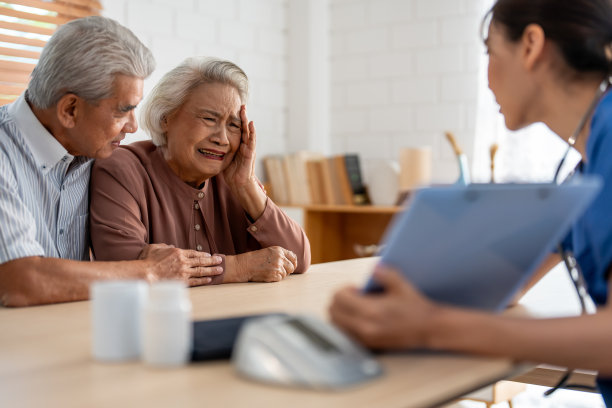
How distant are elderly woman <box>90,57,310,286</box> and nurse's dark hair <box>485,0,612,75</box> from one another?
897 mm

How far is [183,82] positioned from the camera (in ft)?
6.41

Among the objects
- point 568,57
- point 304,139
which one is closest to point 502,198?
point 568,57

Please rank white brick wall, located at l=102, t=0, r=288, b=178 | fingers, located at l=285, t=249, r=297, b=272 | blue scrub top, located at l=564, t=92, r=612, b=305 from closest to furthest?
blue scrub top, located at l=564, t=92, r=612, b=305
fingers, located at l=285, t=249, r=297, b=272
white brick wall, located at l=102, t=0, r=288, b=178

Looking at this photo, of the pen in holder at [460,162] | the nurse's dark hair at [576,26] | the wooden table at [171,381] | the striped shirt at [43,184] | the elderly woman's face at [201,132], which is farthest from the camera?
the pen in holder at [460,162]

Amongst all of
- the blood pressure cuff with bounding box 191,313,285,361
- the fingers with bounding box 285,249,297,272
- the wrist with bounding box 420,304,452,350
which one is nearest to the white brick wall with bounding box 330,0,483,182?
the fingers with bounding box 285,249,297,272

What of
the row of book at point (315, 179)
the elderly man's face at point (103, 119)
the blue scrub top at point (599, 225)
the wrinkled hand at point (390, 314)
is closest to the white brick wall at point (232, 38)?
the row of book at point (315, 179)

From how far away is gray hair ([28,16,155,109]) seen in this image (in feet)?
5.30

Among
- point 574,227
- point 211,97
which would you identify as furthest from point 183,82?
point 574,227

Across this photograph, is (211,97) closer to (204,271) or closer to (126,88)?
(126,88)

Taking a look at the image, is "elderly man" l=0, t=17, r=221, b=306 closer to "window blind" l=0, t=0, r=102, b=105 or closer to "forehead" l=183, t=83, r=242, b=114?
"forehead" l=183, t=83, r=242, b=114

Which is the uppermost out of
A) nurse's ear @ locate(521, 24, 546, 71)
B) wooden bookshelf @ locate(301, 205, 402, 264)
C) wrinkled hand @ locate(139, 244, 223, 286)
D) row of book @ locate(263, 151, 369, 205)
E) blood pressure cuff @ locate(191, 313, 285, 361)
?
nurse's ear @ locate(521, 24, 546, 71)

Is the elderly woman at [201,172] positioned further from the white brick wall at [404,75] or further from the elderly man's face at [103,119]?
the white brick wall at [404,75]

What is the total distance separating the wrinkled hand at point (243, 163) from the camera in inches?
77.6

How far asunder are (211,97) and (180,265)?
60 cm
